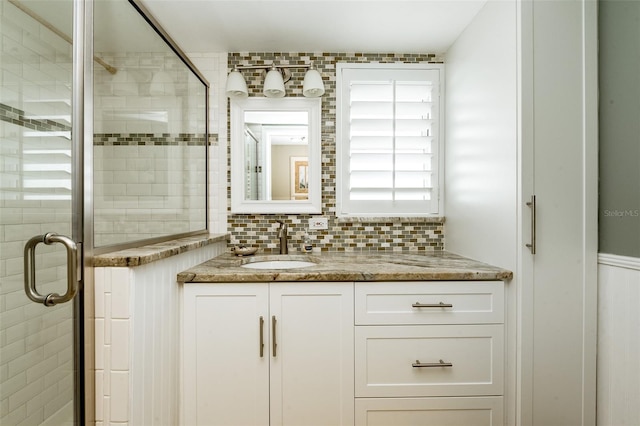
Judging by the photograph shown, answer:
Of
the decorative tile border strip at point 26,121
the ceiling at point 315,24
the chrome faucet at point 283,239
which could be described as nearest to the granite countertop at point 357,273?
the chrome faucet at point 283,239

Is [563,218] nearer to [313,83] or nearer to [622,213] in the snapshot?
[622,213]

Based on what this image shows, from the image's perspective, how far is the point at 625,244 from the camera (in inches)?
52.2

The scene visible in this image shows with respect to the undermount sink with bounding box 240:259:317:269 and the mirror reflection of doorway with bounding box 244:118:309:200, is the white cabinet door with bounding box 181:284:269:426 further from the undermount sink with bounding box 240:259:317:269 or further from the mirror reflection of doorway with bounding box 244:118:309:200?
the mirror reflection of doorway with bounding box 244:118:309:200

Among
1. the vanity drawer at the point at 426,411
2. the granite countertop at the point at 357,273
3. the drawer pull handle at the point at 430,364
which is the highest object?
the granite countertop at the point at 357,273

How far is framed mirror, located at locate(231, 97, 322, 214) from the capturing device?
217 centimetres

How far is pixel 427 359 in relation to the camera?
1.51 meters

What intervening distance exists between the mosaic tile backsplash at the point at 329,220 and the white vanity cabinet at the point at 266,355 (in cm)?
73

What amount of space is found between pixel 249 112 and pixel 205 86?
0.32m

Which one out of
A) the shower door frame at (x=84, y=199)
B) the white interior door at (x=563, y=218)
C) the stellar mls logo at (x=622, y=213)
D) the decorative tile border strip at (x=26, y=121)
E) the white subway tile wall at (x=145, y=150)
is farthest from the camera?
the white interior door at (x=563, y=218)

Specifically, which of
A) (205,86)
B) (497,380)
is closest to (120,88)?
(205,86)

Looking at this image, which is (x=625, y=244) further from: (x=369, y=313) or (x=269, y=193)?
(x=269, y=193)

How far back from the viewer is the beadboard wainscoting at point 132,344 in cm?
111

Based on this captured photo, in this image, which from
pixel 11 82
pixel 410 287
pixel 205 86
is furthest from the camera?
pixel 205 86

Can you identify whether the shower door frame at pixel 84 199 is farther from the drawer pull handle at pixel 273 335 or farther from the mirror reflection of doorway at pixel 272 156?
the mirror reflection of doorway at pixel 272 156
